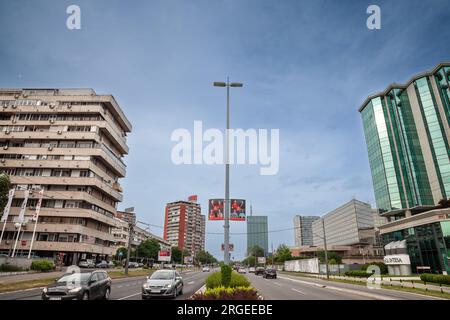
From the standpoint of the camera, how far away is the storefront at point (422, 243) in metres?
42.4

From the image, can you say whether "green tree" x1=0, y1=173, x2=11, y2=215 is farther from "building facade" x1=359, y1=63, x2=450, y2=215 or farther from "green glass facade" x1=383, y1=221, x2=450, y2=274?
Result: "building facade" x1=359, y1=63, x2=450, y2=215

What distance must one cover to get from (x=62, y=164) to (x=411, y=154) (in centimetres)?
7208

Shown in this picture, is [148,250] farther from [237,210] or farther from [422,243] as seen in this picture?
[237,210]

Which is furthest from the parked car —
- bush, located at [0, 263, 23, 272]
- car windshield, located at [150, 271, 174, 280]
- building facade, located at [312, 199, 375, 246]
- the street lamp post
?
building facade, located at [312, 199, 375, 246]

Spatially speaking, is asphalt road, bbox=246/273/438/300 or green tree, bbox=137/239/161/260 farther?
green tree, bbox=137/239/161/260

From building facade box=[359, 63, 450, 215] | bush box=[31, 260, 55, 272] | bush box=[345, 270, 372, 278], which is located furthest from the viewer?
building facade box=[359, 63, 450, 215]

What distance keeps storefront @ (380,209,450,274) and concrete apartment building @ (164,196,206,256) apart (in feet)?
416

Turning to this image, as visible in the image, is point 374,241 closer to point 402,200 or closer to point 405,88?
point 402,200

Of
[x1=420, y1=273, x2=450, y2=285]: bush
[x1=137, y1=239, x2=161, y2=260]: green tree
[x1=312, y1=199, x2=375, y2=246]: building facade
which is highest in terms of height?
[x1=312, y1=199, x2=375, y2=246]: building facade

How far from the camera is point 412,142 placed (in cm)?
6188

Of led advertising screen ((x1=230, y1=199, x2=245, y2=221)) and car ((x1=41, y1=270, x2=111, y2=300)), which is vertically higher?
led advertising screen ((x1=230, y1=199, x2=245, y2=221))

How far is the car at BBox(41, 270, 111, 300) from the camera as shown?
11344 mm

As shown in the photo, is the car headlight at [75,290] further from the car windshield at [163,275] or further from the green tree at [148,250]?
the green tree at [148,250]
